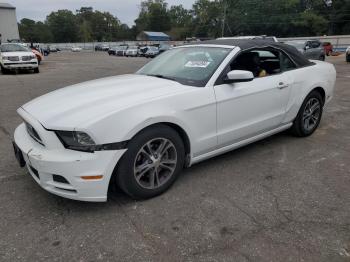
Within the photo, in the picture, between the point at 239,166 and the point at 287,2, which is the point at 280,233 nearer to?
the point at 239,166

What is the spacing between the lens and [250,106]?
408cm

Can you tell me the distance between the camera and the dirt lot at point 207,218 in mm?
2627

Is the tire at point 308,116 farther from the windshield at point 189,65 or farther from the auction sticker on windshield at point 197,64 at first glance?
the auction sticker on windshield at point 197,64

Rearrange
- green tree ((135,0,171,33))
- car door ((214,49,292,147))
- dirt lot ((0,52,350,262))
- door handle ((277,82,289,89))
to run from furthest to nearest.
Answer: green tree ((135,0,171,33))
door handle ((277,82,289,89))
car door ((214,49,292,147))
dirt lot ((0,52,350,262))

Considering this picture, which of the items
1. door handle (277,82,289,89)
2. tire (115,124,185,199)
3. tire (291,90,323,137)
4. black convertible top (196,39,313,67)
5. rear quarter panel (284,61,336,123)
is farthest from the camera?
tire (291,90,323,137)

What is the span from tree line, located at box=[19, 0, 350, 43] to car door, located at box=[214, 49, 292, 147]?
6430 cm

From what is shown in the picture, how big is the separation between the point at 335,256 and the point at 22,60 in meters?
16.5

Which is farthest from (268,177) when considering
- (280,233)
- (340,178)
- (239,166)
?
(280,233)

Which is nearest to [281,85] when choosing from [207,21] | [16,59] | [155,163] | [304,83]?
[304,83]

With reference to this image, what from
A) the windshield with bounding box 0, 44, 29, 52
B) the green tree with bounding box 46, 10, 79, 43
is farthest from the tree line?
the windshield with bounding box 0, 44, 29, 52

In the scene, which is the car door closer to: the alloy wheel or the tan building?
the alloy wheel

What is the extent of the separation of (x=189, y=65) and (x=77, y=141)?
5.88ft

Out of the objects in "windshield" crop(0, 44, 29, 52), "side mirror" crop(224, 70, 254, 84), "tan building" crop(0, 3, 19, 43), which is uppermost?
"tan building" crop(0, 3, 19, 43)

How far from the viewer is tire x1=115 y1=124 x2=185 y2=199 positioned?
3125 millimetres
